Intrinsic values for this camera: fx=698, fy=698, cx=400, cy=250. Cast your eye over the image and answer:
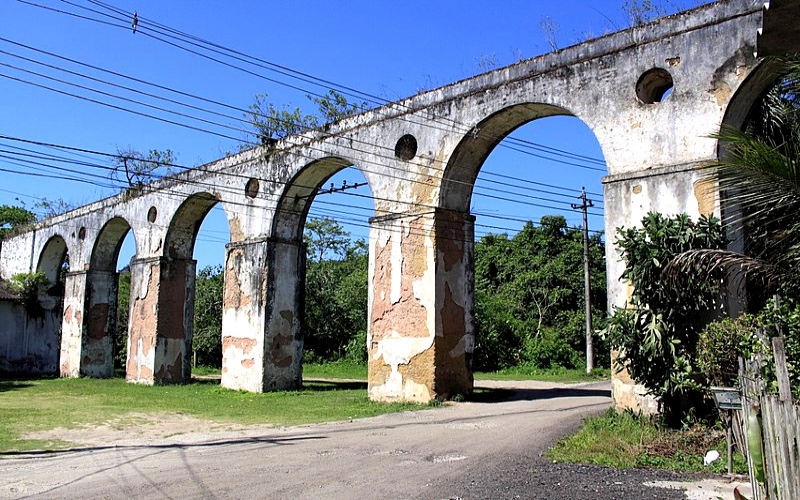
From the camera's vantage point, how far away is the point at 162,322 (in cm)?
1962

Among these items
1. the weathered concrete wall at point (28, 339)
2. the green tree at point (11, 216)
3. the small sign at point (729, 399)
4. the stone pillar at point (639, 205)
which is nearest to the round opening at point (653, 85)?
the stone pillar at point (639, 205)

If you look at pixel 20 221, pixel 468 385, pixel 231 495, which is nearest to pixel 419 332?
pixel 468 385

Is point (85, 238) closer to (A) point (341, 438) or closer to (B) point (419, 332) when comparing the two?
(B) point (419, 332)

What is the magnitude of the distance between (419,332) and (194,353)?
60.6 ft

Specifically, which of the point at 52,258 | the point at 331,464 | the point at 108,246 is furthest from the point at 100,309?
the point at 331,464

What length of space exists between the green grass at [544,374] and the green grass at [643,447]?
1163cm

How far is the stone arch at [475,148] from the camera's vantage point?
41.0 feet

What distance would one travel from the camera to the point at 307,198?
17.0 metres

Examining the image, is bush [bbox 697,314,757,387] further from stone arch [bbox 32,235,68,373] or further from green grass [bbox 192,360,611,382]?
stone arch [bbox 32,235,68,373]

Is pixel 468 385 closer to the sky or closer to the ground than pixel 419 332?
closer to the ground

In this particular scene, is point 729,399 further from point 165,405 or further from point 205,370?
point 205,370

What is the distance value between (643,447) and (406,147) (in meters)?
8.16

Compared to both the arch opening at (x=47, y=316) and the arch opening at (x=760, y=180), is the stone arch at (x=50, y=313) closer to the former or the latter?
the arch opening at (x=47, y=316)

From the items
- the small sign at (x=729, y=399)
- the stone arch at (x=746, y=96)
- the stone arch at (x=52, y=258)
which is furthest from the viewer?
the stone arch at (x=52, y=258)
